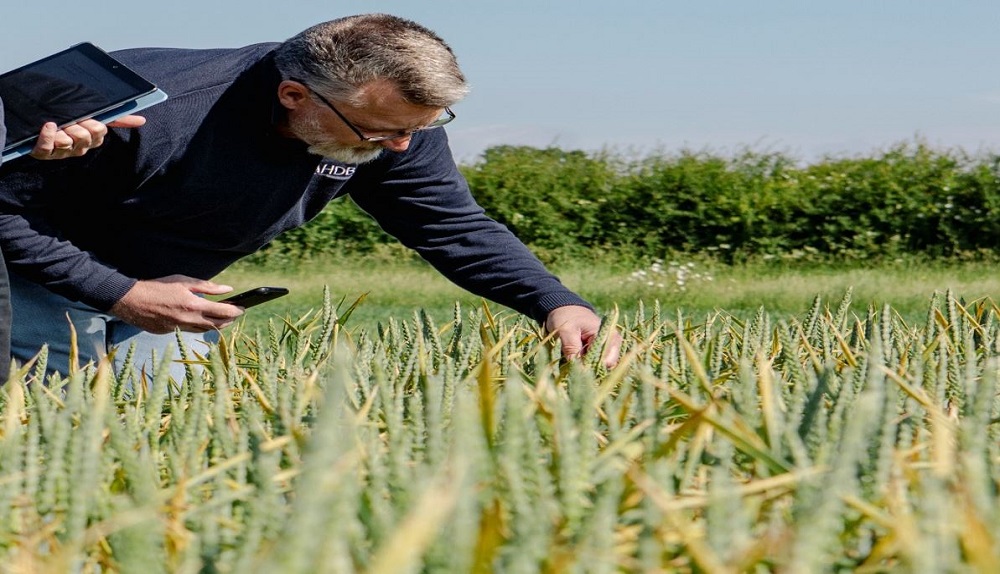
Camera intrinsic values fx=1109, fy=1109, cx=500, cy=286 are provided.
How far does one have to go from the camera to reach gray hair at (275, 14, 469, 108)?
2826 mm

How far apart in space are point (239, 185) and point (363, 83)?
48cm

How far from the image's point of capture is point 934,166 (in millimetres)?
15492

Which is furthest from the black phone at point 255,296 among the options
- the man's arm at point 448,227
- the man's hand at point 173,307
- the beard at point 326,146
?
the man's arm at point 448,227

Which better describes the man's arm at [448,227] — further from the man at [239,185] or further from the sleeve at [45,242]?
the sleeve at [45,242]

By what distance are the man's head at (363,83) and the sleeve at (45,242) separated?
0.57 metres

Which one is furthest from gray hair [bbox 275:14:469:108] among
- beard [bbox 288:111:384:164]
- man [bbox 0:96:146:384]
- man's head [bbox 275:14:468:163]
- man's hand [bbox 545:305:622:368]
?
man's hand [bbox 545:305:622:368]

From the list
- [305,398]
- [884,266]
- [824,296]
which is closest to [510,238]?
[305,398]

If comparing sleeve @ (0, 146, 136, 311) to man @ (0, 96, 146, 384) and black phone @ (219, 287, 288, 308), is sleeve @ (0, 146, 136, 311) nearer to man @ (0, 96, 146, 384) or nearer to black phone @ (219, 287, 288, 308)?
man @ (0, 96, 146, 384)

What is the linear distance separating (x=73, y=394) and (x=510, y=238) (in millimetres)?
2150

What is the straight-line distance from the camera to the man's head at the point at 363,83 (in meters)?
2.83

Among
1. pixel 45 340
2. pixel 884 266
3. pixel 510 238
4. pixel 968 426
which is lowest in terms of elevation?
pixel 884 266

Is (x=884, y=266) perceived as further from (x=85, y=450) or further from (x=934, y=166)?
(x=85, y=450)

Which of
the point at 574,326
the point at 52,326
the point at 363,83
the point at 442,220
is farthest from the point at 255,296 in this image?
the point at 52,326

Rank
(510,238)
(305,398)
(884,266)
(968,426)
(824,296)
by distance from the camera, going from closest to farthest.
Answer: (968,426)
(305,398)
(510,238)
(824,296)
(884,266)
